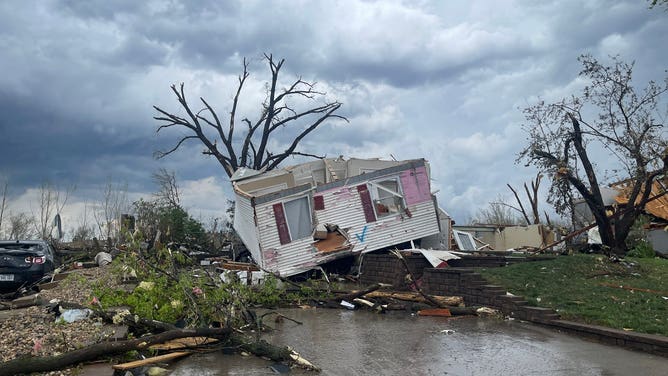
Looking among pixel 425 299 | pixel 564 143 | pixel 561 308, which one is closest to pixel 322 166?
pixel 564 143

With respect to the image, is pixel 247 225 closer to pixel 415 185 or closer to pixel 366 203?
pixel 366 203

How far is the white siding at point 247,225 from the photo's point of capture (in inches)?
742

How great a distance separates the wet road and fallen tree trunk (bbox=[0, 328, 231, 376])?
0.36 m

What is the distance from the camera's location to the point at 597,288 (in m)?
11.2

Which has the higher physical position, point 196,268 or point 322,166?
point 322,166

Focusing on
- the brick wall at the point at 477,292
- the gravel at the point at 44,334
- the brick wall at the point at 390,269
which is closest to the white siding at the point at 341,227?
the brick wall at the point at 390,269

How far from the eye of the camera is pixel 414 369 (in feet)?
20.6

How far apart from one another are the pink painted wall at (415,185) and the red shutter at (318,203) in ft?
9.35

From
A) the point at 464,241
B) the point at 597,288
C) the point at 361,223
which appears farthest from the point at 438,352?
the point at 464,241

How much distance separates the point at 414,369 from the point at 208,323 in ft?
10.0

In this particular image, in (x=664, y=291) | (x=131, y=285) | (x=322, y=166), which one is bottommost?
(x=664, y=291)

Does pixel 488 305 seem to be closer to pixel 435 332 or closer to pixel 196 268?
pixel 435 332

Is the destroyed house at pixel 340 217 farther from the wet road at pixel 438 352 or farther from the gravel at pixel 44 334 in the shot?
the gravel at pixel 44 334

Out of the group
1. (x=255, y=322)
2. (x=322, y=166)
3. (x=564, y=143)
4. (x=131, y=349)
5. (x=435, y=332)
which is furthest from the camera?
(x=322, y=166)
